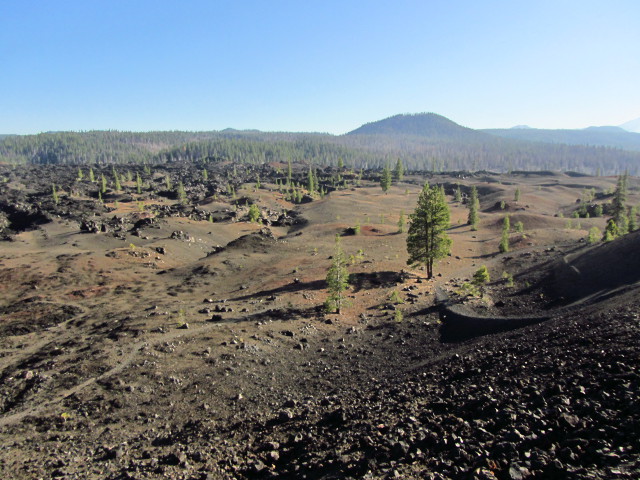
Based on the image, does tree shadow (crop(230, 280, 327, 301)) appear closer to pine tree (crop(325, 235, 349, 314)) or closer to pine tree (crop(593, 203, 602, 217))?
pine tree (crop(325, 235, 349, 314))

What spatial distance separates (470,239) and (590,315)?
56200 millimetres

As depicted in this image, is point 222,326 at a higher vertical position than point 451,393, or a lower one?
lower

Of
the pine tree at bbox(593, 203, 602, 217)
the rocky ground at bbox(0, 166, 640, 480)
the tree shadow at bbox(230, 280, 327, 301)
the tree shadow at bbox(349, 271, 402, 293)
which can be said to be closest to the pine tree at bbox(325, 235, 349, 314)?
the rocky ground at bbox(0, 166, 640, 480)

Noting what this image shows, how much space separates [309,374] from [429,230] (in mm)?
27772

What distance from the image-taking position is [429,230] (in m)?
47.6

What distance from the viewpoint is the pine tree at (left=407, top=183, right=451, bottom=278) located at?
47.2 meters

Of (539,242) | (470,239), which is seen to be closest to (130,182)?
(470,239)

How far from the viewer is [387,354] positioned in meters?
29.9

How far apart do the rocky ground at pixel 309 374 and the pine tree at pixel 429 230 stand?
365cm

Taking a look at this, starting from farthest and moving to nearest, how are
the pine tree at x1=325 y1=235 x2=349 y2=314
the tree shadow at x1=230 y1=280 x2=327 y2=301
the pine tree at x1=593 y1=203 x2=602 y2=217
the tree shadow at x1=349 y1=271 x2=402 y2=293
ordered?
the pine tree at x1=593 y1=203 x2=602 y2=217, the tree shadow at x1=349 y1=271 x2=402 y2=293, the tree shadow at x1=230 y1=280 x2=327 y2=301, the pine tree at x1=325 y1=235 x2=349 y2=314

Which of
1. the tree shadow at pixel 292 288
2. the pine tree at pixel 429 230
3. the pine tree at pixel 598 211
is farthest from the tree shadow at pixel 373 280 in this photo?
the pine tree at pixel 598 211

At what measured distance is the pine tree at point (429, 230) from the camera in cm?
4716

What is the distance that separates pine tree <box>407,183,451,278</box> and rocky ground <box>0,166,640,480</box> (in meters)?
3.65

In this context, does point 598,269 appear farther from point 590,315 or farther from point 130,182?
point 130,182
